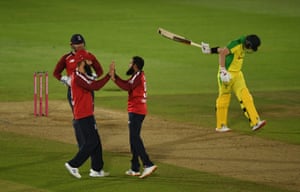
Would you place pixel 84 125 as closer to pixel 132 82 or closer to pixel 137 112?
pixel 137 112

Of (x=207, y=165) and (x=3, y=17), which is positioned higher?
(x=3, y=17)

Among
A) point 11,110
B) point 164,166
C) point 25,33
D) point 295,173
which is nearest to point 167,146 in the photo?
point 164,166

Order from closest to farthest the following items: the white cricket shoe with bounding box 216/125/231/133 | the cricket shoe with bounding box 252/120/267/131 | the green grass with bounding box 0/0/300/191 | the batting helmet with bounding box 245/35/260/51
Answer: the green grass with bounding box 0/0/300/191, the batting helmet with bounding box 245/35/260/51, the cricket shoe with bounding box 252/120/267/131, the white cricket shoe with bounding box 216/125/231/133

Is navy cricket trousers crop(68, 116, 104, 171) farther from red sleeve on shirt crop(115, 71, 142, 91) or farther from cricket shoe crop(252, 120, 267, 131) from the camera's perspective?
cricket shoe crop(252, 120, 267, 131)

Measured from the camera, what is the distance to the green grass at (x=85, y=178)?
16703mm

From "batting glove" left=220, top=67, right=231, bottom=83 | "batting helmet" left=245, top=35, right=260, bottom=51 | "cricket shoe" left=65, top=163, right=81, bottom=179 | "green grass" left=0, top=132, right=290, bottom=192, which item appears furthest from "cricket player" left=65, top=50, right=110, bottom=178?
"batting helmet" left=245, top=35, right=260, bottom=51

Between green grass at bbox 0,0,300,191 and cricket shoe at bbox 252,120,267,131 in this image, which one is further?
cricket shoe at bbox 252,120,267,131

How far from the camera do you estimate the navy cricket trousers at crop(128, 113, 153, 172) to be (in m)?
17.4

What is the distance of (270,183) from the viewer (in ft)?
56.0

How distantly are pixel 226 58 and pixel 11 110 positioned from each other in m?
5.83

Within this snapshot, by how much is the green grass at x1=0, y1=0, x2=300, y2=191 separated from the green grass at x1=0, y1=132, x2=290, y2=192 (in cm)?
2

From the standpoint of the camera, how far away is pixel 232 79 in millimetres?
21531

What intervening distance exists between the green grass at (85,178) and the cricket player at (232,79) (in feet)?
11.2

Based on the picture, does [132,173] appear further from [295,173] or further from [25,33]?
[25,33]
